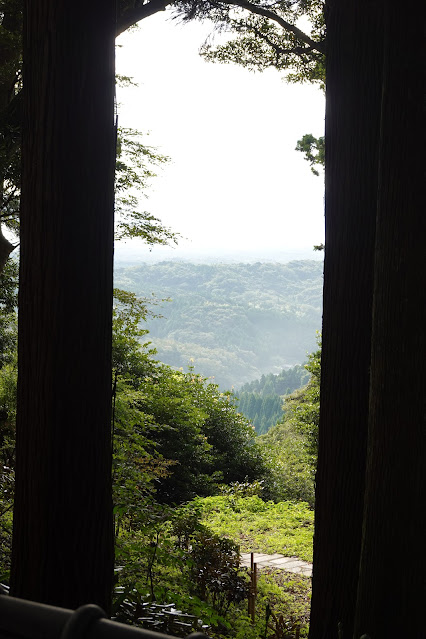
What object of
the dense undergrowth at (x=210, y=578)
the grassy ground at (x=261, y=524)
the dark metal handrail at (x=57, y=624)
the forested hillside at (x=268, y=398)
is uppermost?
the dark metal handrail at (x=57, y=624)

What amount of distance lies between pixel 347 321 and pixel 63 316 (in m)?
1.09

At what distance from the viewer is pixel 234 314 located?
332 feet

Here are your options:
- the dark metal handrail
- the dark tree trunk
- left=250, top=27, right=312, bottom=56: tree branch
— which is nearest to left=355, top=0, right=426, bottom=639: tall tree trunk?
the dark tree trunk

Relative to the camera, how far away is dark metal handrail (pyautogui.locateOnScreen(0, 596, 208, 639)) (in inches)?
24.3

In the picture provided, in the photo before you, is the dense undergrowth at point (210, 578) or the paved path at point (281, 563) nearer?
the dense undergrowth at point (210, 578)

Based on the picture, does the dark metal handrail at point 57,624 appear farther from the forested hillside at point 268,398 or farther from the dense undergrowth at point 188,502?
the forested hillside at point 268,398

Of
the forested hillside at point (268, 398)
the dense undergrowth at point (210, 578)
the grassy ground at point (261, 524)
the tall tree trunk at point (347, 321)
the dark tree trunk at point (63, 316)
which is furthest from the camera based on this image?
the forested hillside at point (268, 398)

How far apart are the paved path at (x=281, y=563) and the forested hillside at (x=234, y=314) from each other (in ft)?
269

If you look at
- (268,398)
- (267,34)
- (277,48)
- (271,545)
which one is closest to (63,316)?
(277,48)

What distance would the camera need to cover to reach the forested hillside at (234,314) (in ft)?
313

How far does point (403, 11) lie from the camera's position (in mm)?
1931

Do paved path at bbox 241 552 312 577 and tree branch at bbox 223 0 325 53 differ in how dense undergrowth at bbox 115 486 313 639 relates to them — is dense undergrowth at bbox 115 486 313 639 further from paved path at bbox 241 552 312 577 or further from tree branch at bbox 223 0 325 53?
tree branch at bbox 223 0 325 53

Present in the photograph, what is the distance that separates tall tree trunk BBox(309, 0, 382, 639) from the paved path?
520cm

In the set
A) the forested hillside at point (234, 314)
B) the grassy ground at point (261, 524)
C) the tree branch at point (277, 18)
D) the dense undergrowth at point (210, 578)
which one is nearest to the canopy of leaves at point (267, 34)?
the tree branch at point (277, 18)
